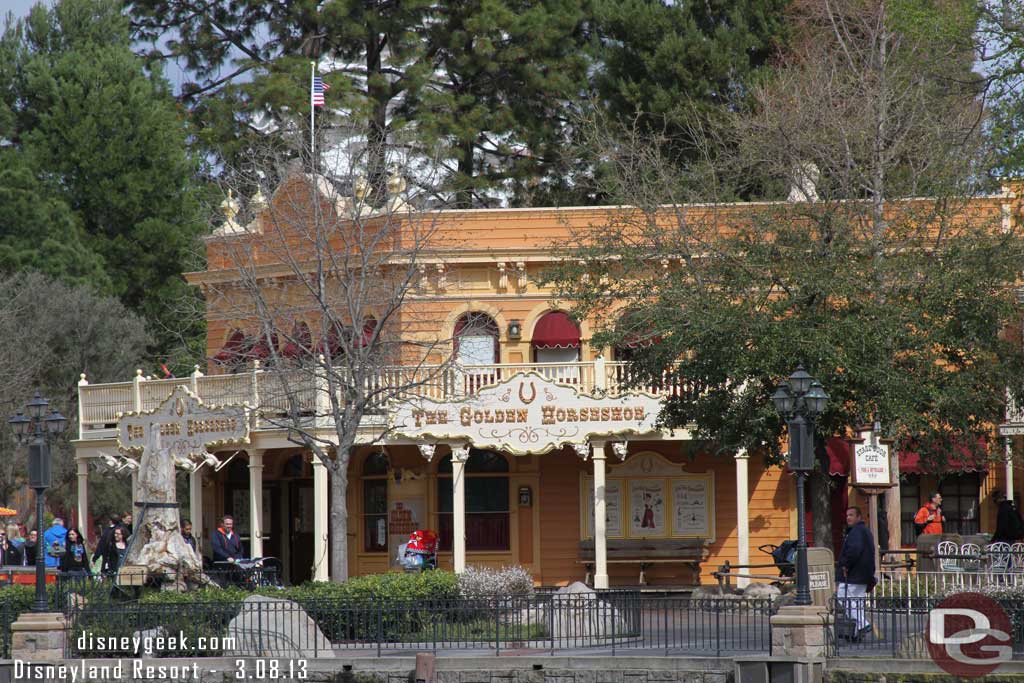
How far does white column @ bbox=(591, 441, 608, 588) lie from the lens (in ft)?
103

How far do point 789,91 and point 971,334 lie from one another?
10740 mm

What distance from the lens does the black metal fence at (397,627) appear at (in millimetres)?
20062

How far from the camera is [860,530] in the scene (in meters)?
20.4

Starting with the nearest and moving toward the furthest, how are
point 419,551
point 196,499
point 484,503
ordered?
point 419,551 < point 484,503 < point 196,499

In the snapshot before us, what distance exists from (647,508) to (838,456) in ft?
13.1

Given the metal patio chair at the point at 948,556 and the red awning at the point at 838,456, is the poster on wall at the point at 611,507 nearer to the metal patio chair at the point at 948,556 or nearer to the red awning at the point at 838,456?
the red awning at the point at 838,456

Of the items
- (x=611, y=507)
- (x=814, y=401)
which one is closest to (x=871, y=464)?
(x=814, y=401)

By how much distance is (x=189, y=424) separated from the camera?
33062 millimetres

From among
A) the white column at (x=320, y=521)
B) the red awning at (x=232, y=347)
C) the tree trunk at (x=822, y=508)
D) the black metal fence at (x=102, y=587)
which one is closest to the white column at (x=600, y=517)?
the white column at (x=320, y=521)

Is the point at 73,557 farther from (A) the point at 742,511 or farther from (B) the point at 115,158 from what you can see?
(B) the point at 115,158

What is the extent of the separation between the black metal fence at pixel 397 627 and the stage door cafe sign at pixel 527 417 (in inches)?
388

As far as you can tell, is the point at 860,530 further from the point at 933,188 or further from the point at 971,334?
the point at 933,188

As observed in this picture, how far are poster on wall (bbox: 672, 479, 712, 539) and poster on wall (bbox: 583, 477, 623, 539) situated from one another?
1098 mm

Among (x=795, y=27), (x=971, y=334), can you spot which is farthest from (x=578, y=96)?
(x=971, y=334)
